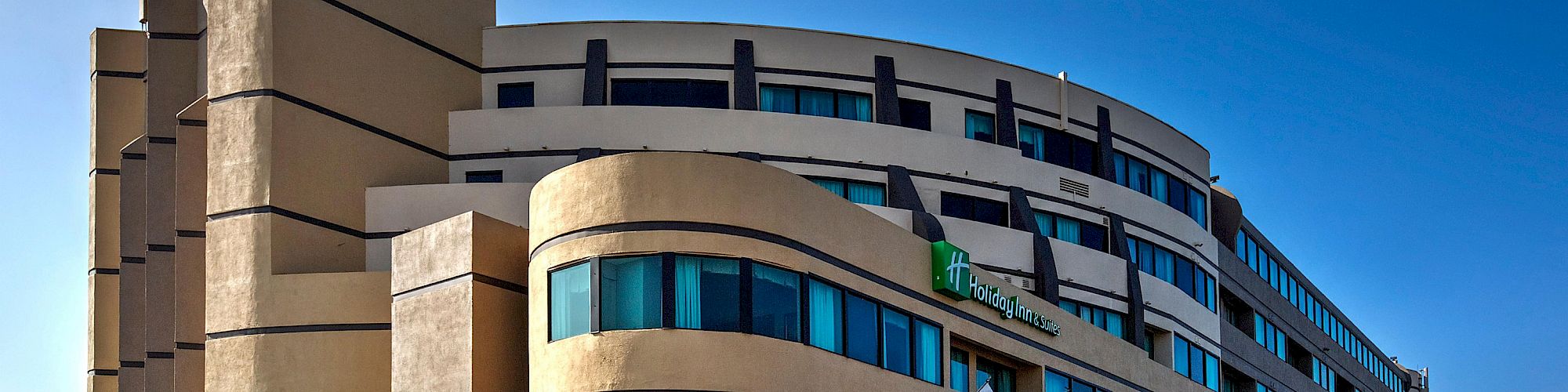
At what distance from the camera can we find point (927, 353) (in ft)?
157

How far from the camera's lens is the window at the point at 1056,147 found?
63.3 metres

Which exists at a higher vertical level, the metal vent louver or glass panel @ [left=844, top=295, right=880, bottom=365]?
the metal vent louver

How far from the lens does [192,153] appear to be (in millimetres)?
56750

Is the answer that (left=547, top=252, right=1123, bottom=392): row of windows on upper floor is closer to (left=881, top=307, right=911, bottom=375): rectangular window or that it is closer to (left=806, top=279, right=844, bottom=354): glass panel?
(left=806, top=279, right=844, bottom=354): glass panel

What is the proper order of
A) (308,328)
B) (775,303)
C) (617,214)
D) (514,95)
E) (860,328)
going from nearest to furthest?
(617,214)
(775,303)
(860,328)
(308,328)
(514,95)

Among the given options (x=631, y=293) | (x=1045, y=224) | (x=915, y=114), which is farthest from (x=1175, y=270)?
(x=631, y=293)

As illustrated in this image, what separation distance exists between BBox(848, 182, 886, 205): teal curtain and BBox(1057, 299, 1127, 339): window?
6.84 m

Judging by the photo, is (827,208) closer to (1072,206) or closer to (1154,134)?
(1072,206)

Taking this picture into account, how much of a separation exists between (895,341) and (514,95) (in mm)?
18332

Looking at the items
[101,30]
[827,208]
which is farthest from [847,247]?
[101,30]

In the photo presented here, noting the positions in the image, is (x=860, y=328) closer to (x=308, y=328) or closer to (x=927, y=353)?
(x=927, y=353)

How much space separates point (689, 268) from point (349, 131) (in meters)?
16.7

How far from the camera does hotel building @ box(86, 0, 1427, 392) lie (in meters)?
41.6

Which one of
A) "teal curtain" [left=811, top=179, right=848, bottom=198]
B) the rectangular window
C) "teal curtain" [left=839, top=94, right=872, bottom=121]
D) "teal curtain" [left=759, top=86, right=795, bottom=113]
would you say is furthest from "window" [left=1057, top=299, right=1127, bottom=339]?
the rectangular window
